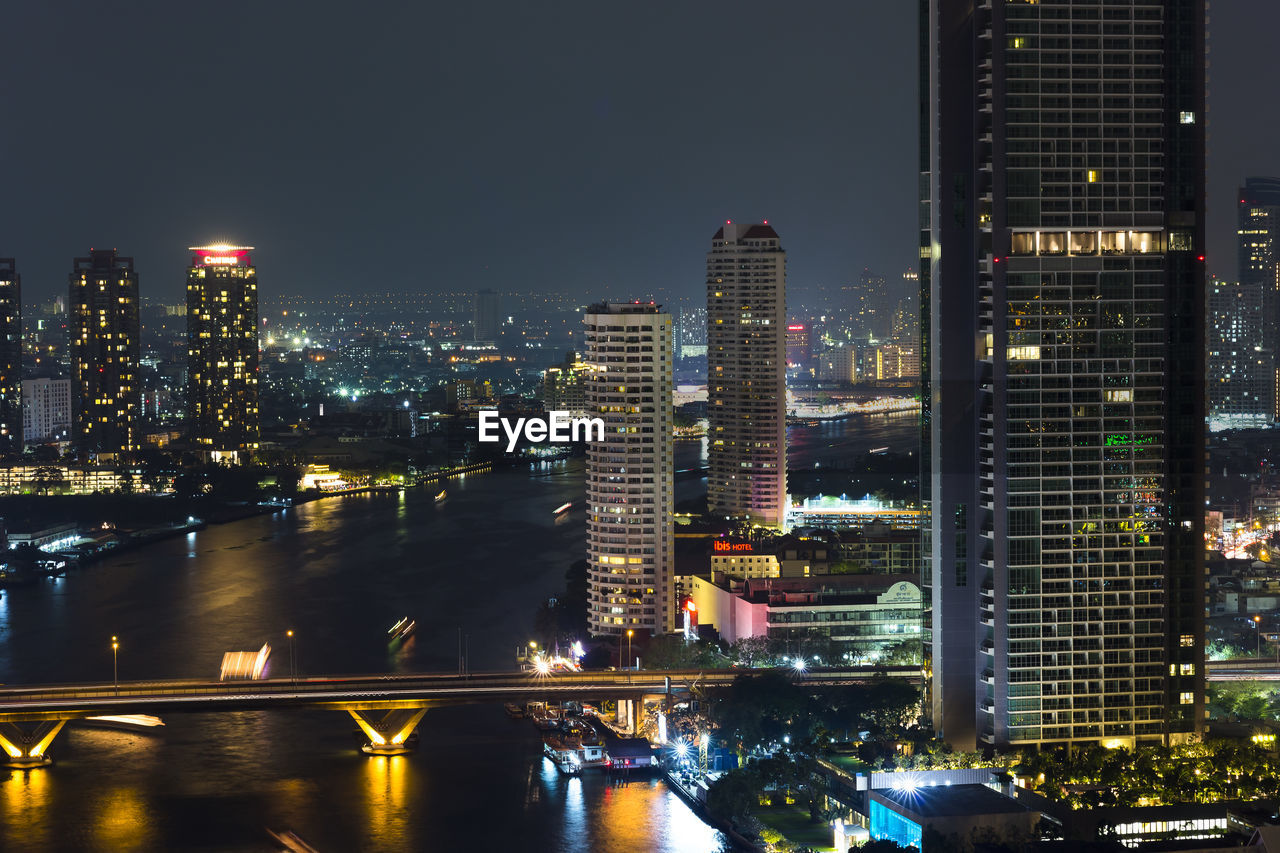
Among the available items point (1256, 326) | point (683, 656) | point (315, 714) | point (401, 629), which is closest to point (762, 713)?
point (683, 656)

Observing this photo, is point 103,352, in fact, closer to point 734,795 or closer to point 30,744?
point 30,744

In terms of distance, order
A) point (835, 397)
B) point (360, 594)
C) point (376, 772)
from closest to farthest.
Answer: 1. point (376, 772)
2. point (360, 594)
3. point (835, 397)

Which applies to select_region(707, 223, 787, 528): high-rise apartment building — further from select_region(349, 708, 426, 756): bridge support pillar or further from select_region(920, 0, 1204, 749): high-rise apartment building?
select_region(920, 0, 1204, 749): high-rise apartment building

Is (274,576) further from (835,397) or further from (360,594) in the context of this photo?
(835,397)

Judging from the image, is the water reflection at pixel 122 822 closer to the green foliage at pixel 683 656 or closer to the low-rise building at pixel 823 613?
the green foliage at pixel 683 656

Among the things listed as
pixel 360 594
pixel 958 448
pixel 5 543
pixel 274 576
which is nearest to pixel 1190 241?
pixel 958 448

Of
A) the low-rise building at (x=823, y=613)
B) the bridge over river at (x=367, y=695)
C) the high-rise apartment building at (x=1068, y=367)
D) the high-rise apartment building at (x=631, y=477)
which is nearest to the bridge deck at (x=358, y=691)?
the bridge over river at (x=367, y=695)

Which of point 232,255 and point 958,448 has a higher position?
point 232,255
